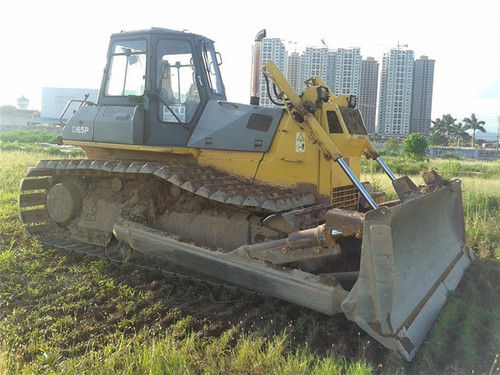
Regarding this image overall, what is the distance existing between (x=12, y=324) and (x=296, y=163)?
326cm

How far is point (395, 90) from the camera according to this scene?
3078 cm

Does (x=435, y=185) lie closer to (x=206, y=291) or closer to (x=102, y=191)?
(x=206, y=291)

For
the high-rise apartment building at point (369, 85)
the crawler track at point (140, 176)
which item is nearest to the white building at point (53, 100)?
the high-rise apartment building at point (369, 85)

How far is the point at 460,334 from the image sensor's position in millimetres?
4340

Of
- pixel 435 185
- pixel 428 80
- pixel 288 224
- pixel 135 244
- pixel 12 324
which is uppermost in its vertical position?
pixel 428 80

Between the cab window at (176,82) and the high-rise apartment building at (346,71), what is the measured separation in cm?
1105

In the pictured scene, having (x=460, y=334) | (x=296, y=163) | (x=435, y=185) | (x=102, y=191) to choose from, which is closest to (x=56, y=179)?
(x=102, y=191)

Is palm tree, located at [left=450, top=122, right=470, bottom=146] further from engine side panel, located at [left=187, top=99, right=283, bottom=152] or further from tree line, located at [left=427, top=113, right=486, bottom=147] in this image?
engine side panel, located at [left=187, top=99, right=283, bottom=152]

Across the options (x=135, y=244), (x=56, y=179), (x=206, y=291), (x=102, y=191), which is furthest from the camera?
(x=56, y=179)

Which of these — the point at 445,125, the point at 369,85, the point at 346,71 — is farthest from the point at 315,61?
the point at 445,125

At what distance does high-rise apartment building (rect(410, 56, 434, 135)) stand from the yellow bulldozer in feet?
90.4

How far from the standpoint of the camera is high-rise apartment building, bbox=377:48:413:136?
96.4 ft

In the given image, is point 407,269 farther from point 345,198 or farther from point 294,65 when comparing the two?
point 294,65

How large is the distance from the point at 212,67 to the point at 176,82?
1.99ft
